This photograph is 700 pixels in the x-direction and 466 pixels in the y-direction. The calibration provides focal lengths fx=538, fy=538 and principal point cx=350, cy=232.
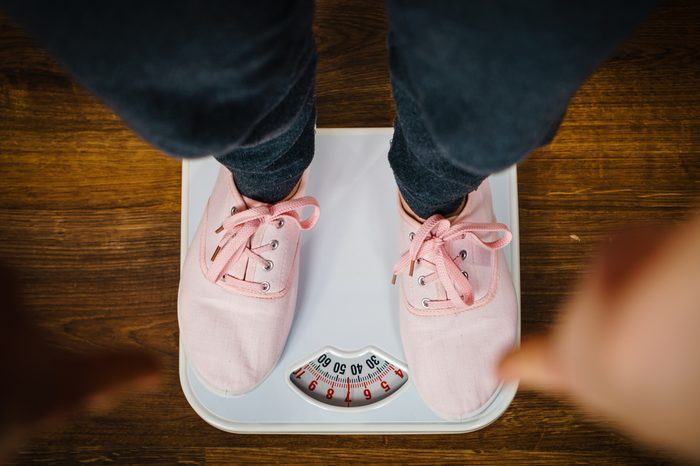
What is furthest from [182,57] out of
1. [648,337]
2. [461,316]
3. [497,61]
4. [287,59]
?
[461,316]

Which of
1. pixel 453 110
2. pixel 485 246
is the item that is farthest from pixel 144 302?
pixel 453 110

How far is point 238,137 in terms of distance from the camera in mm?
369

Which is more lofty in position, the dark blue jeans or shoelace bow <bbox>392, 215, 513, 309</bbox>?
the dark blue jeans

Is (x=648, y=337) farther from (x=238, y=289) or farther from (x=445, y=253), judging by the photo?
(x=238, y=289)

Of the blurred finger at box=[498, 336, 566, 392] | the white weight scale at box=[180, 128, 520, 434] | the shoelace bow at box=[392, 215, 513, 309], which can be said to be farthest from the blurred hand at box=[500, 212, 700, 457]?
the white weight scale at box=[180, 128, 520, 434]

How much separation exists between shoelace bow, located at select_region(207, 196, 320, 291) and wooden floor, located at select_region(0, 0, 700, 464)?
0.18 m

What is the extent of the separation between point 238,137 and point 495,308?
0.46 meters

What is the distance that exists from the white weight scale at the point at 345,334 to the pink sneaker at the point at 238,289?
0.04 m

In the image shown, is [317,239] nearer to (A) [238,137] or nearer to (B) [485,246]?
(B) [485,246]

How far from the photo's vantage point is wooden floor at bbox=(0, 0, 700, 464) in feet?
2.55

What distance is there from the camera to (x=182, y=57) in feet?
1.05

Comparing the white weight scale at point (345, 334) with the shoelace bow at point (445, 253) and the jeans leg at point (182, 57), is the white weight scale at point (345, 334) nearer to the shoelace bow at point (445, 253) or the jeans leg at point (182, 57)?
the shoelace bow at point (445, 253)

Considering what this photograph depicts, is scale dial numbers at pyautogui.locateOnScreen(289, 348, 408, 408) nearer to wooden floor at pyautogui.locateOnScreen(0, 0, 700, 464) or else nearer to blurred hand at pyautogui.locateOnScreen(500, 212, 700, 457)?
wooden floor at pyautogui.locateOnScreen(0, 0, 700, 464)

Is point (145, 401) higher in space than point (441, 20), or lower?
lower
